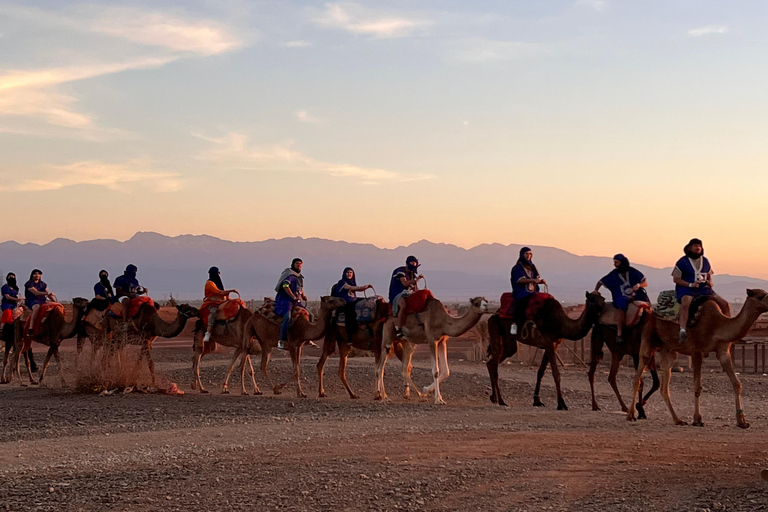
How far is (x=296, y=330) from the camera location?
907 inches

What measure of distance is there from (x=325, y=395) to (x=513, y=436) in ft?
29.4

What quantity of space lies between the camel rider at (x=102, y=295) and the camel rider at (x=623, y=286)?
12.9m

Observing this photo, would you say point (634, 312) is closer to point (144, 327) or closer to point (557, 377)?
point (557, 377)

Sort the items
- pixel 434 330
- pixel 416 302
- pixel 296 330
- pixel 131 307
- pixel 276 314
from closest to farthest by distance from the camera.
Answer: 1. pixel 434 330
2. pixel 416 302
3. pixel 296 330
4. pixel 276 314
5. pixel 131 307

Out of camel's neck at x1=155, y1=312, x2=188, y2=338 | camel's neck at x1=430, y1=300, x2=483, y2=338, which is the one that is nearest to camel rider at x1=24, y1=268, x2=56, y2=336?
camel's neck at x1=155, y1=312, x2=188, y2=338

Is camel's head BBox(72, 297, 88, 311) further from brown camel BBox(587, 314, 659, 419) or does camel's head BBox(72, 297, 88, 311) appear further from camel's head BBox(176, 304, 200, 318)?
brown camel BBox(587, 314, 659, 419)

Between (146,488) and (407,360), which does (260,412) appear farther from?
(146,488)

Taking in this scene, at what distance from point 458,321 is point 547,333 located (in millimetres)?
1812

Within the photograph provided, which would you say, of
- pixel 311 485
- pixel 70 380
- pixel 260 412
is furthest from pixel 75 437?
pixel 70 380

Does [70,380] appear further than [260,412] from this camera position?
Yes

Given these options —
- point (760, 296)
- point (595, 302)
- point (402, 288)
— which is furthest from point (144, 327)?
point (760, 296)

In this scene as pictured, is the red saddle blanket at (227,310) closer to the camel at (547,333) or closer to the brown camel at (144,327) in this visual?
the brown camel at (144,327)

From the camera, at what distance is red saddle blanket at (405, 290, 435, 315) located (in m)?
21.1

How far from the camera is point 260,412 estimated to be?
18.6m
